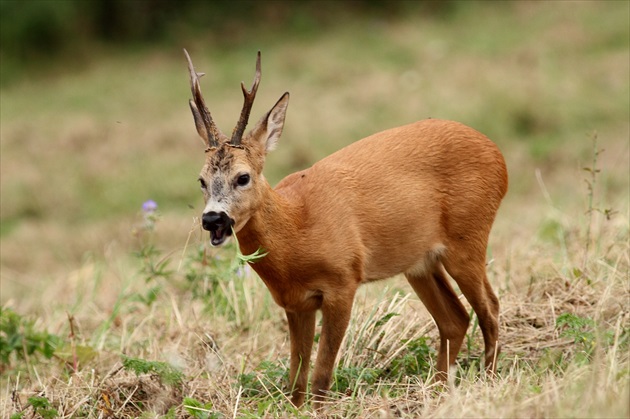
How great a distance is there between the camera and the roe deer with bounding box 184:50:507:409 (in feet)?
16.7

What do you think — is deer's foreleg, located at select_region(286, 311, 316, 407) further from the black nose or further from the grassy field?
the black nose

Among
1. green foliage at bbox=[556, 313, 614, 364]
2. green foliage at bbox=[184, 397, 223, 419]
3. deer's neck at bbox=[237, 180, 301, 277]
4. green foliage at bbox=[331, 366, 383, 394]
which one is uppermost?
deer's neck at bbox=[237, 180, 301, 277]

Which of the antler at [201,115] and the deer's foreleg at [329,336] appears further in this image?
the deer's foreleg at [329,336]

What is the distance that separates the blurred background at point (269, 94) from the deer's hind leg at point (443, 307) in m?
2.72

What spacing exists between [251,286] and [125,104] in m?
9.85

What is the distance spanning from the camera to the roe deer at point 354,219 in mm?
5094

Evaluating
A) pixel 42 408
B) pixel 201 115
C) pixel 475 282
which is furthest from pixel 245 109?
pixel 42 408

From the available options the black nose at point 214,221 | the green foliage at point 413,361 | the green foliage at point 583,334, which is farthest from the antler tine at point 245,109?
the green foliage at point 583,334

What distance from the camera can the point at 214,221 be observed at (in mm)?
4789

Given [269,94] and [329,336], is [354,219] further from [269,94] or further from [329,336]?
[269,94]

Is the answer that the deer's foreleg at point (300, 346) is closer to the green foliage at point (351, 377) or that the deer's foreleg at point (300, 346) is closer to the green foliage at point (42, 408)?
the green foliage at point (351, 377)

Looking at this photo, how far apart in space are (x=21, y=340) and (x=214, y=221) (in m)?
2.23

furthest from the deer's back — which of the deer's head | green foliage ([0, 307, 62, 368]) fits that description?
green foliage ([0, 307, 62, 368])

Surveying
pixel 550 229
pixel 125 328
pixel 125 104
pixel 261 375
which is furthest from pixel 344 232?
pixel 125 104
